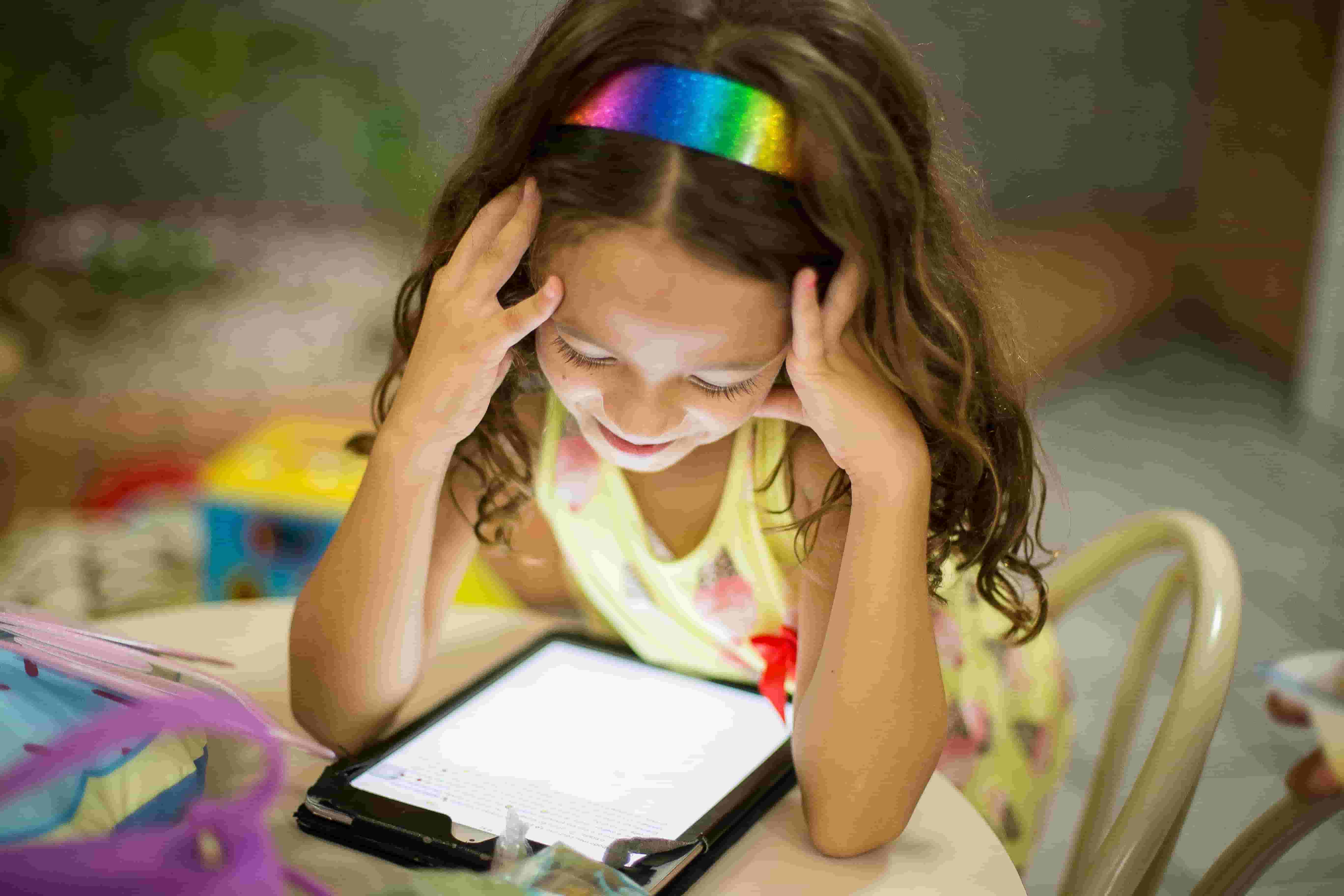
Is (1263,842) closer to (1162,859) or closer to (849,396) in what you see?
(1162,859)

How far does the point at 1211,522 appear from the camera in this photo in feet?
5.00

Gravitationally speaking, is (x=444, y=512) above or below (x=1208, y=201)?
above

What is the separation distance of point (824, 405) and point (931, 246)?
107 millimetres

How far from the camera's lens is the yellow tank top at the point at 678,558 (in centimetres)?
87

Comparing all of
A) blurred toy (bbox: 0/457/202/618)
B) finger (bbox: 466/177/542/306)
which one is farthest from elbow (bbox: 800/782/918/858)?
blurred toy (bbox: 0/457/202/618)

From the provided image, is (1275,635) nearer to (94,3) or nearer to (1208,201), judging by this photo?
(1208,201)

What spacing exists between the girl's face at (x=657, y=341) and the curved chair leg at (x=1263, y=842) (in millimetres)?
341

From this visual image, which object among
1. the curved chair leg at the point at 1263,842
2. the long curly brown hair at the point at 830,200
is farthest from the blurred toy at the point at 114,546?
the curved chair leg at the point at 1263,842

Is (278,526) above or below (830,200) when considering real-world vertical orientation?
below

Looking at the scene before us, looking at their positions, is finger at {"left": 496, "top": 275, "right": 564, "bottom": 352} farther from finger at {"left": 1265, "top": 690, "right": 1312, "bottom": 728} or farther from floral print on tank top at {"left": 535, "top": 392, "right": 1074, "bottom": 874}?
finger at {"left": 1265, "top": 690, "right": 1312, "bottom": 728}

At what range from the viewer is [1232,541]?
258 cm

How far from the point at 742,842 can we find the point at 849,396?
25 cm

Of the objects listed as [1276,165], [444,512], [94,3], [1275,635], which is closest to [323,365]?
[94,3]

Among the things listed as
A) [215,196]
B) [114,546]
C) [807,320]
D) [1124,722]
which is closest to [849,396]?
[807,320]
